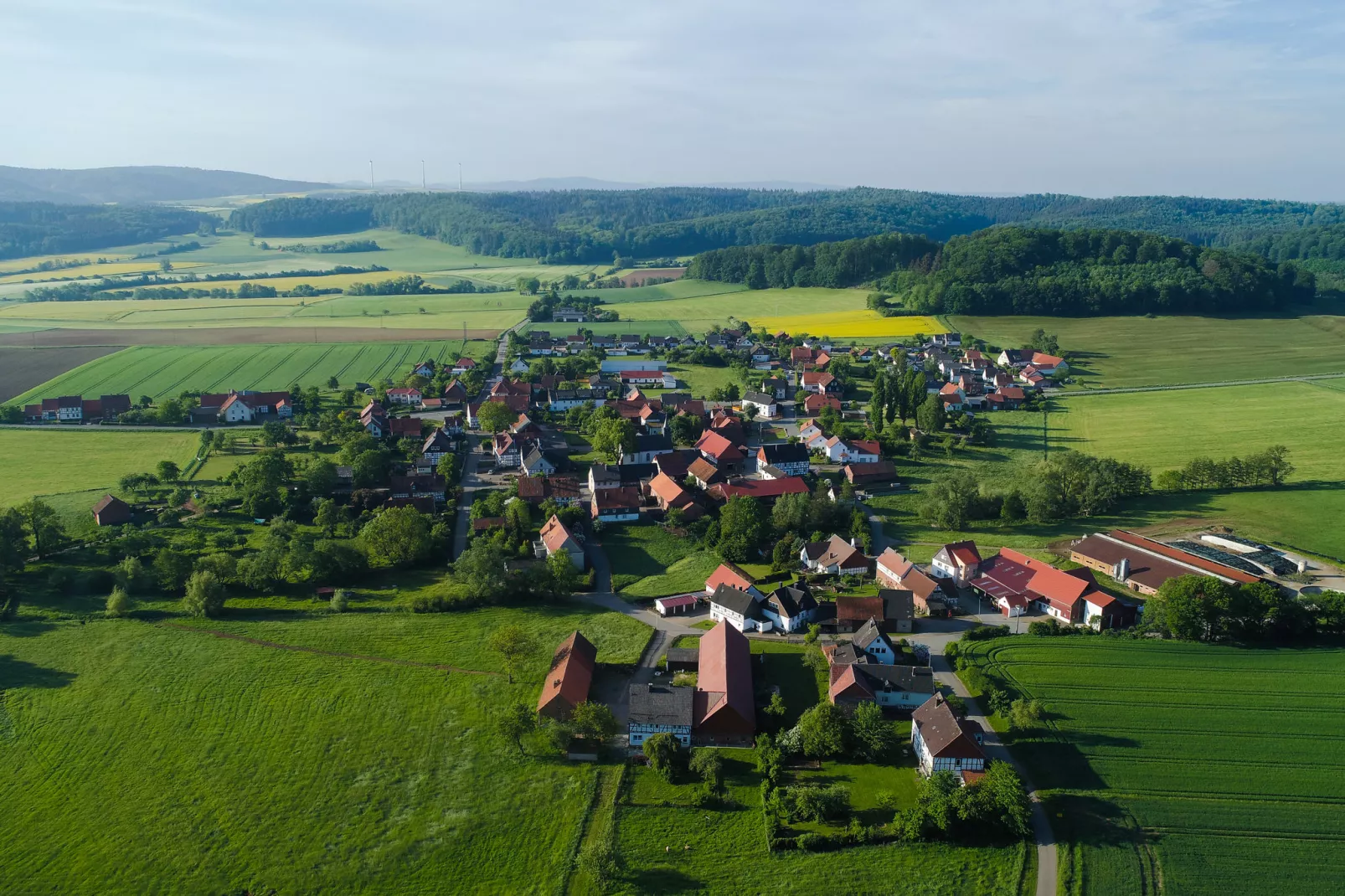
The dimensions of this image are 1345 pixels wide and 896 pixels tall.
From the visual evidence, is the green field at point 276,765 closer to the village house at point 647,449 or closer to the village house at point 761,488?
the village house at point 761,488

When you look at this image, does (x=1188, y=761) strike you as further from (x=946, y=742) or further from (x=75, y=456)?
(x=75, y=456)

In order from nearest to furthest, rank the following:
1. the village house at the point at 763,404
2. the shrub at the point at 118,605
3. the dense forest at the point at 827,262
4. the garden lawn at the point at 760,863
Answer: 1. the garden lawn at the point at 760,863
2. the shrub at the point at 118,605
3. the village house at the point at 763,404
4. the dense forest at the point at 827,262

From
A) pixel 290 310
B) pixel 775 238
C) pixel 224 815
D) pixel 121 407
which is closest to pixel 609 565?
pixel 224 815

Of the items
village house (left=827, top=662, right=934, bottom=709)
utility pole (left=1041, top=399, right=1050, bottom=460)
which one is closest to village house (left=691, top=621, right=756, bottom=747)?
village house (left=827, top=662, right=934, bottom=709)

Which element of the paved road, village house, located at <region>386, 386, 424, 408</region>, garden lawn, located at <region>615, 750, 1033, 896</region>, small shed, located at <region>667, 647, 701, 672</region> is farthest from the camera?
village house, located at <region>386, 386, 424, 408</region>

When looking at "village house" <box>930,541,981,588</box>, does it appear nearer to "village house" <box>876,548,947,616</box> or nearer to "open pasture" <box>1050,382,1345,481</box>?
"village house" <box>876,548,947,616</box>

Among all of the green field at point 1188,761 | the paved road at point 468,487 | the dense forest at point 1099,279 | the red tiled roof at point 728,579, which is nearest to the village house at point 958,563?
the green field at point 1188,761
